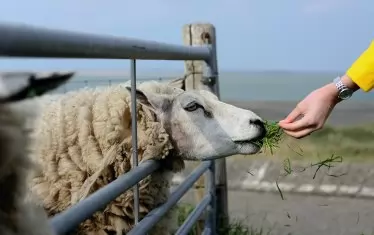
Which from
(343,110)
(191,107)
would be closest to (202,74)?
(191,107)

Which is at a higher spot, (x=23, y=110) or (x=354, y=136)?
(x=23, y=110)

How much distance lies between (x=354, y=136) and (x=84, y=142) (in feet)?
14.7

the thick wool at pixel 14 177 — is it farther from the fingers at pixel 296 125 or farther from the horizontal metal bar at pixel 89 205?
the fingers at pixel 296 125

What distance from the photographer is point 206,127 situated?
3092 mm

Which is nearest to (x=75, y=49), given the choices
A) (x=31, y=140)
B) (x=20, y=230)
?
(x=31, y=140)

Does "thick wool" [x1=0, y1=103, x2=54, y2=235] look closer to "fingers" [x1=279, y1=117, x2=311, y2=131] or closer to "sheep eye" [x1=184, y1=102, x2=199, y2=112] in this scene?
"fingers" [x1=279, y1=117, x2=311, y2=131]

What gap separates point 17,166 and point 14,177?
2 centimetres

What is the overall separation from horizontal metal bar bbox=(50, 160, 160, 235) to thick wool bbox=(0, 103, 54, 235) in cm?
40

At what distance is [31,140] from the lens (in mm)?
1030

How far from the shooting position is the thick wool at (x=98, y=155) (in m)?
2.73

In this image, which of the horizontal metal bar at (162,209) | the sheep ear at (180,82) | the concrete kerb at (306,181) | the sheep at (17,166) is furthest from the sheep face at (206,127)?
the concrete kerb at (306,181)

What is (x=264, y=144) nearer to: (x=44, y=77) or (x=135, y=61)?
(x=135, y=61)

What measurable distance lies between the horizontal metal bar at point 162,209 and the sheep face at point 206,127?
0.16m

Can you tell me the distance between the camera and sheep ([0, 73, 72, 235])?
3.14 feet
